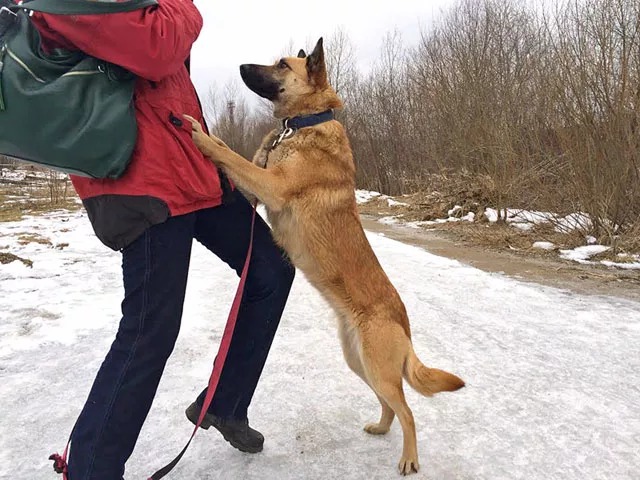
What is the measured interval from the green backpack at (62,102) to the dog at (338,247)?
54cm

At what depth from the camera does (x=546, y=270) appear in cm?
664

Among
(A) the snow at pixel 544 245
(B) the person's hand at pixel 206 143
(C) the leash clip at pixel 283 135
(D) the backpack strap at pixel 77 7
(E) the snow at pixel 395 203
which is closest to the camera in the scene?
(D) the backpack strap at pixel 77 7

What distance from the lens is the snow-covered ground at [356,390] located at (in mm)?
2174

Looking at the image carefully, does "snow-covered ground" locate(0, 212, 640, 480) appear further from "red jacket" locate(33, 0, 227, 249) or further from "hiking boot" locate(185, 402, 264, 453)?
"red jacket" locate(33, 0, 227, 249)

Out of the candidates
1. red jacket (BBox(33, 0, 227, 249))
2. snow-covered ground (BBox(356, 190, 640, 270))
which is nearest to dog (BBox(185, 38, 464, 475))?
red jacket (BBox(33, 0, 227, 249))

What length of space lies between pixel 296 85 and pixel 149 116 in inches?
62.5

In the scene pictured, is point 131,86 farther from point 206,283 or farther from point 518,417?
point 206,283

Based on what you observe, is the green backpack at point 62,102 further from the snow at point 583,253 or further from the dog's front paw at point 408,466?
the snow at point 583,253

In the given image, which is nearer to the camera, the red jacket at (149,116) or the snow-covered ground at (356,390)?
the red jacket at (149,116)

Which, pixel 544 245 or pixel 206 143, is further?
pixel 544 245

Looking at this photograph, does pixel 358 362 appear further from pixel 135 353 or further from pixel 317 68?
pixel 317 68

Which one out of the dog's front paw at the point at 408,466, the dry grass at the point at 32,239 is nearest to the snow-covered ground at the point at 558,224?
the dog's front paw at the point at 408,466

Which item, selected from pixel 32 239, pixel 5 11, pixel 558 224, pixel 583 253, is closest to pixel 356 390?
pixel 5 11

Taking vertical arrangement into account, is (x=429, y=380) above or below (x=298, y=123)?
below
